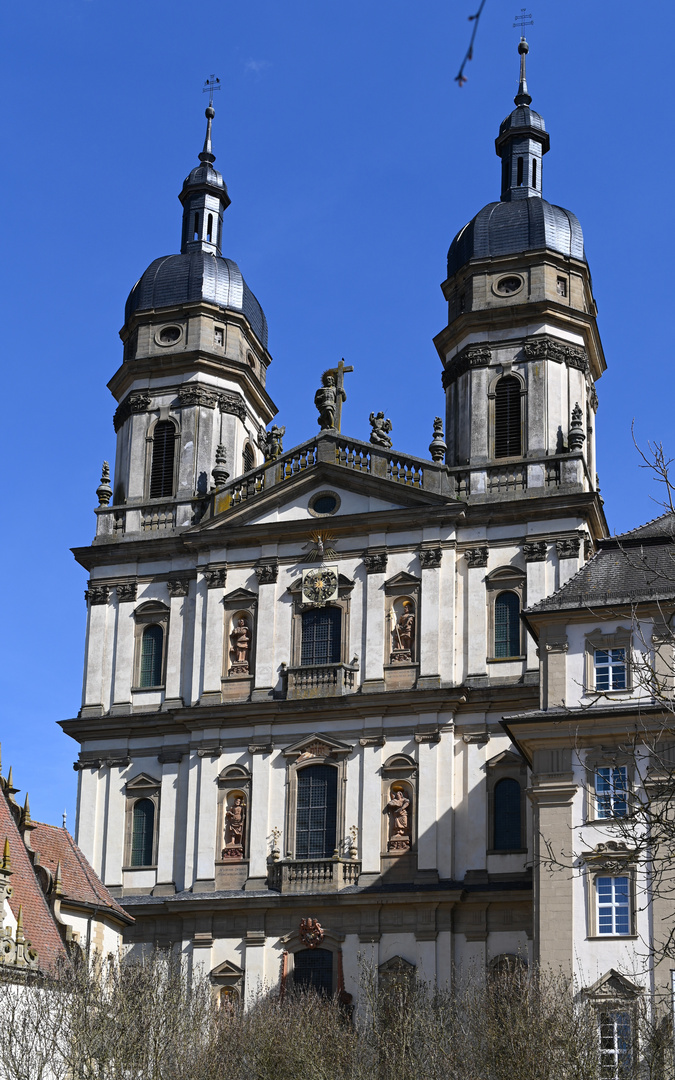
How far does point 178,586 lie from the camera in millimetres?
53438

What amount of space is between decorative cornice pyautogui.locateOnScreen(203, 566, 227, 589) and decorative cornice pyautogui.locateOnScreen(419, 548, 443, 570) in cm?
632

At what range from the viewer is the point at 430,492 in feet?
166

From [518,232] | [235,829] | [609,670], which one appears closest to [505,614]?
[609,670]

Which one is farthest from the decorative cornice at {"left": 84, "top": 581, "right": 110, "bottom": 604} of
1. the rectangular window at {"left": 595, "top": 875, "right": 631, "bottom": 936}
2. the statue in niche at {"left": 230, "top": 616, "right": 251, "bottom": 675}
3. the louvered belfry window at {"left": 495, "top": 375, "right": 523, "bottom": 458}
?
the rectangular window at {"left": 595, "top": 875, "right": 631, "bottom": 936}

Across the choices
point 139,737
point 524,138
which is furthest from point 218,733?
point 524,138

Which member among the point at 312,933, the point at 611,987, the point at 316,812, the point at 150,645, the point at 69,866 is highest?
the point at 150,645

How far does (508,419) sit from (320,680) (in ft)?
32.2

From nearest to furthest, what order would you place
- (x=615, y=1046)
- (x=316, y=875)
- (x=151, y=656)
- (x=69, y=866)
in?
1. (x=615, y=1046)
2. (x=69, y=866)
3. (x=316, y=875)
4. (x=151, y=656)

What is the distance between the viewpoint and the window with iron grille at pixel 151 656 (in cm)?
5294

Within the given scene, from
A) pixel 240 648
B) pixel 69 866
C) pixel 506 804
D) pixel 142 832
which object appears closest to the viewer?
pixel 69 866

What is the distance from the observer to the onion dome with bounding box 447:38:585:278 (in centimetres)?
5459

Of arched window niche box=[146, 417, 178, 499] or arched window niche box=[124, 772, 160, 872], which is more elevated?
arched window niche box=[146, 417, 178, 499]

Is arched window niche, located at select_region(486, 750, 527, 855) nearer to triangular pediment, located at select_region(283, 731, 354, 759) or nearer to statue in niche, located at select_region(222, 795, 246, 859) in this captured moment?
triangular pediment, located at select_region(283, 731, 354, 759)

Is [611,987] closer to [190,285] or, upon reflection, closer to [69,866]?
[69,866]
